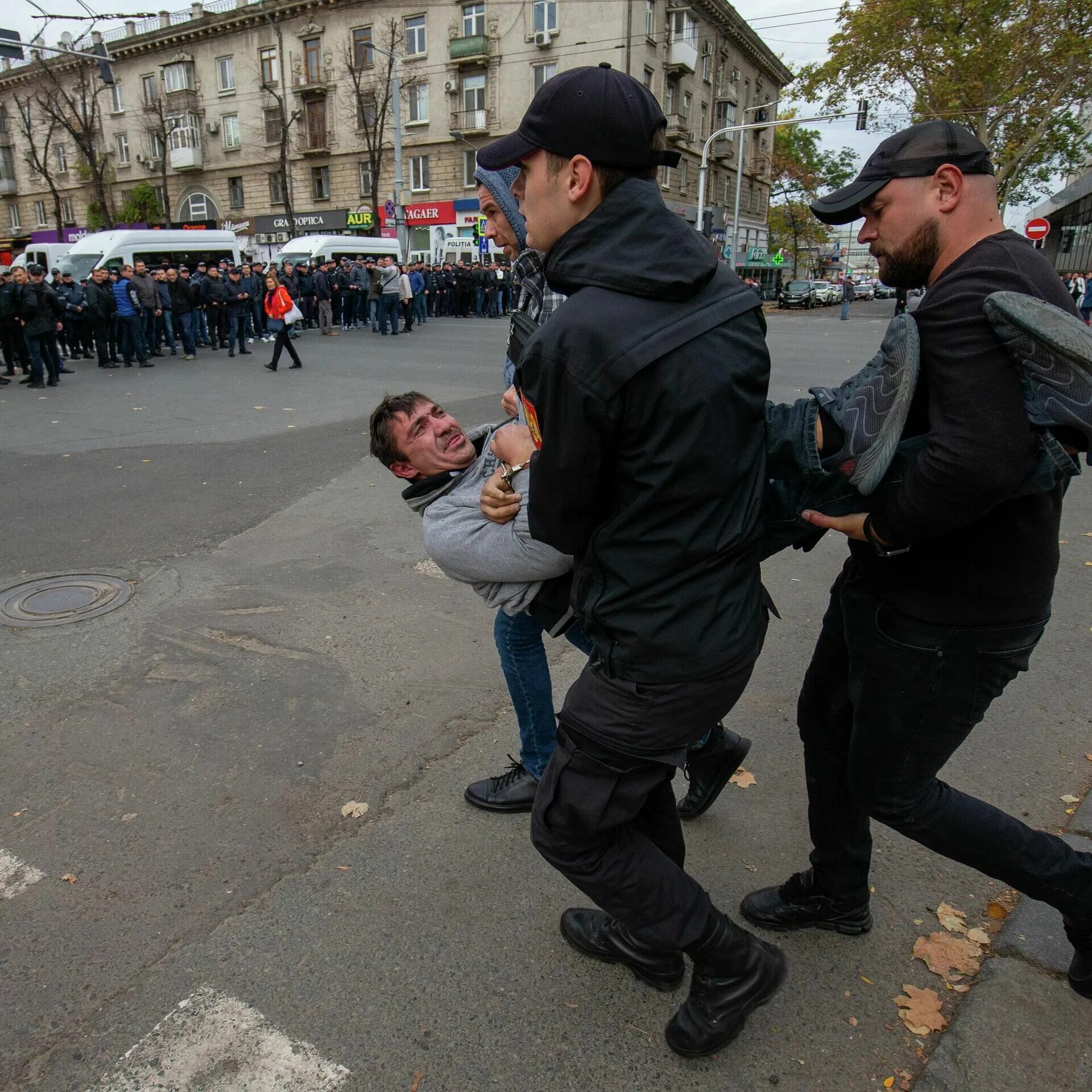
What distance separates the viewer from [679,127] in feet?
152

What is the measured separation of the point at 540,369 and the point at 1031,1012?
2005mm

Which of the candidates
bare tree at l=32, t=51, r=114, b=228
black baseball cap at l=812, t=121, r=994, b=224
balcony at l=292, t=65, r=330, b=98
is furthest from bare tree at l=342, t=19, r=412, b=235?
black baseball cap at l=812, t=121, r=994, b=224

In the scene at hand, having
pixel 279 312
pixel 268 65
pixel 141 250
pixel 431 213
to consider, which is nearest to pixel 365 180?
pixel 431 213

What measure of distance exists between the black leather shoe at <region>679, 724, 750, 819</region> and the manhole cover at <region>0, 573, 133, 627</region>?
11.1ft

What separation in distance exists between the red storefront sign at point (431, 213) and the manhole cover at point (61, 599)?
138ft

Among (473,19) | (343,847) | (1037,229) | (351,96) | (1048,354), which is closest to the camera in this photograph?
(1048,354)

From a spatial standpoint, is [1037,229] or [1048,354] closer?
[1048,354]

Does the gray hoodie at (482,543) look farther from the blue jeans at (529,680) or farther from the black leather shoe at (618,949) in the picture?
the black leather shoe at (618,949)

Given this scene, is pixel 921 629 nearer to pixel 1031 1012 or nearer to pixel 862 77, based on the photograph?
pixel 1031 1012

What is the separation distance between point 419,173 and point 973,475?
1919 inches

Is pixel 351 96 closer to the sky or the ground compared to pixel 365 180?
closer to the sky

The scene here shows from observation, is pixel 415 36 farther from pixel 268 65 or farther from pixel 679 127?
pixel 679 127

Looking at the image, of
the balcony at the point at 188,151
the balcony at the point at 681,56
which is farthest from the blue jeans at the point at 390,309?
the balcony at the point at 188,151

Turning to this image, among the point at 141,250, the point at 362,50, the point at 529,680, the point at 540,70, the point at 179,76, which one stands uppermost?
the point at 179,76
